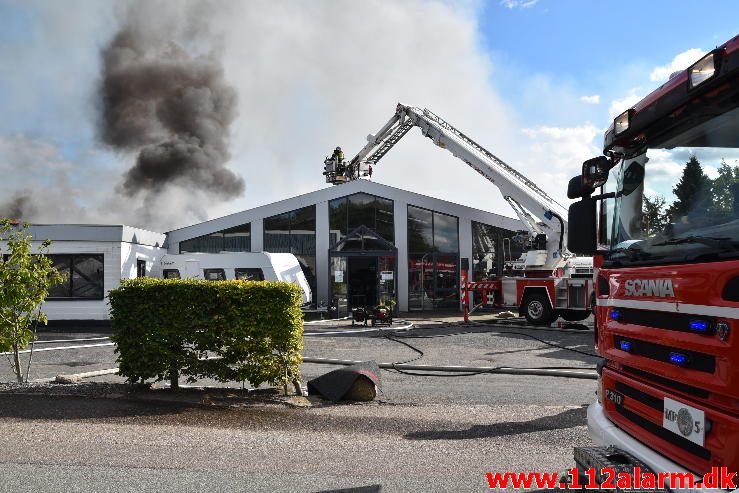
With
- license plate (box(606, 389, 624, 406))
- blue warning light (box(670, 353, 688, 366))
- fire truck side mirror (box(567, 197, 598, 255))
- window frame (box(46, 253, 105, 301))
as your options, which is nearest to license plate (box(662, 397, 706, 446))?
blue warning light (box(670, 353, 688, 366))

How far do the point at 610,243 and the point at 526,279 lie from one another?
13861 mm

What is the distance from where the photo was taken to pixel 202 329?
705 cm

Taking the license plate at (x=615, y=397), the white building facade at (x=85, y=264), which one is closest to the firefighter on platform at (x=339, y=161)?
the white building facade at (x=85, y=264)

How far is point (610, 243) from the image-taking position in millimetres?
4039

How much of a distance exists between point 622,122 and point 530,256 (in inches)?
557

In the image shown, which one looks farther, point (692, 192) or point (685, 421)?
point (692, 192)

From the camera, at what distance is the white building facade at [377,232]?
898 inches

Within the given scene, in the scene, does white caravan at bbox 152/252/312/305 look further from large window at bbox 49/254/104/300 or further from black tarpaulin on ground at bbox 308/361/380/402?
black tarpaulin on ground at bbox 308/361/380/402

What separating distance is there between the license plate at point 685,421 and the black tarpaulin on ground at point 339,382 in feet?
14.8

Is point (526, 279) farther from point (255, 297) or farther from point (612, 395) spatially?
point (612, 395)

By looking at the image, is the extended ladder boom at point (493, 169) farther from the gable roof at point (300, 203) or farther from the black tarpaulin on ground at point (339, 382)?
the black tarpaulin on ground at point (339, 382)

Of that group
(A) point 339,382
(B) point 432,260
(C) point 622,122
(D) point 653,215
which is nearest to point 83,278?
(B) point 432,260

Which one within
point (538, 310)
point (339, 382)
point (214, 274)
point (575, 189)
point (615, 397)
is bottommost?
point (339, 382)

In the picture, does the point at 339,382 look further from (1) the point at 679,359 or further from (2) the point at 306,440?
(1) the point at 679,359
